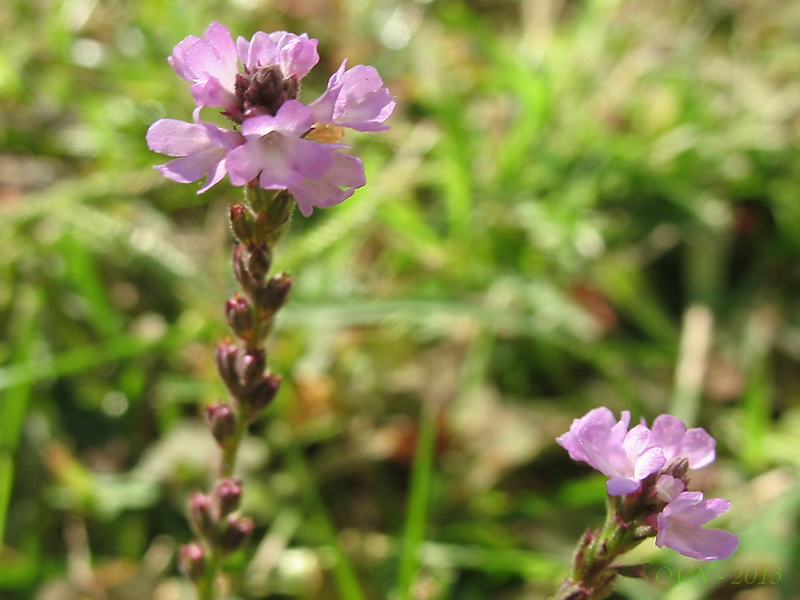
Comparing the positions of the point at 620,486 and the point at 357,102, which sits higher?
the point at 357,102

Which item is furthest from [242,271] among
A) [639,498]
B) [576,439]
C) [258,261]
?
[639,498]

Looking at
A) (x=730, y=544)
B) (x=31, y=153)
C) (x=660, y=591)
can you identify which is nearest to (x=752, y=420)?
(x=660, y=591)

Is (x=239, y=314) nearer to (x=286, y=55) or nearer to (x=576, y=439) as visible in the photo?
(x=286, y=55)

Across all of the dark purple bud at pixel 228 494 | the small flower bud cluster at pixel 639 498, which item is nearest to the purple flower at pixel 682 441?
the small flower bud cluster at pixel 639 498

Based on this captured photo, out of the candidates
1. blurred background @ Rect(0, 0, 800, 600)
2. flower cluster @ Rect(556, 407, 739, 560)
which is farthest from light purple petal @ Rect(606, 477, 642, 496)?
Answer: blurred background @ Rect(0, 0, 800, 600)

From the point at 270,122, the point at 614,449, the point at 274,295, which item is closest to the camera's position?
the point at 270,122

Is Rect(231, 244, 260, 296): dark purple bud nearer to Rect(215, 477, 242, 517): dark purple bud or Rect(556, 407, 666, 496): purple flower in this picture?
Rect(215, 477, 242, 517): dark purple bud
